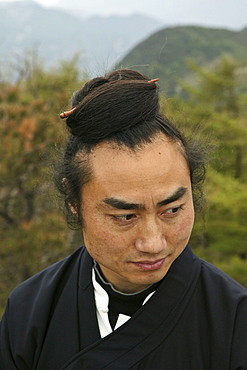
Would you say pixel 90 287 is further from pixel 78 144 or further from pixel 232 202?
pixel 232 202

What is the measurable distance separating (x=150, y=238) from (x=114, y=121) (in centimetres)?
38

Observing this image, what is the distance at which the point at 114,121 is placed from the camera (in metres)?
1.25

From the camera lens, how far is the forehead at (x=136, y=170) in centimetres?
121

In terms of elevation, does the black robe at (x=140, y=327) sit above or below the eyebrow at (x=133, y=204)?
below

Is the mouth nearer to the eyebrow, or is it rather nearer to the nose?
the nose

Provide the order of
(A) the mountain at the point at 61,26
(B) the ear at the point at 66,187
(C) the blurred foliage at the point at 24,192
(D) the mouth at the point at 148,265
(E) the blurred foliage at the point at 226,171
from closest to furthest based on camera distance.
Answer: (D) the mouth at the point at 148,265
(B) the ear at the point at 66,187
(C) the blurred foliage at the point at 24,192
(E) the blurred foliage at the point at 226,171
(A) the mountain at the point at 61,26

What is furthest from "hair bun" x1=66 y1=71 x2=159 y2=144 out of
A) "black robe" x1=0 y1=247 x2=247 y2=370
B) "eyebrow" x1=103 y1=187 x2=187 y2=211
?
"black robe" x1=0 y1=247 x2=247 y2=370

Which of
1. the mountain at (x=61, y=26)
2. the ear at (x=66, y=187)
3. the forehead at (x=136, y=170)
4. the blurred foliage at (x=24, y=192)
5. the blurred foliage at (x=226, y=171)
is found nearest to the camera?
the forehead at (x=136, y=170)

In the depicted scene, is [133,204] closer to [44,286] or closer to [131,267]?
[131,267]

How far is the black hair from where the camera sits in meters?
1.25

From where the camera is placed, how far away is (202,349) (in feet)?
4.39

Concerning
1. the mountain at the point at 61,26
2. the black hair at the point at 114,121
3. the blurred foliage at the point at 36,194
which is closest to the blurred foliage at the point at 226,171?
the blurred foliage at the point at 36,194

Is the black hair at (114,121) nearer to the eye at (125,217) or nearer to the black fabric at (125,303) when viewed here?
the eye at (125,217)

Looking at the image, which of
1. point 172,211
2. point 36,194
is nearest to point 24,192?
point 36,194
